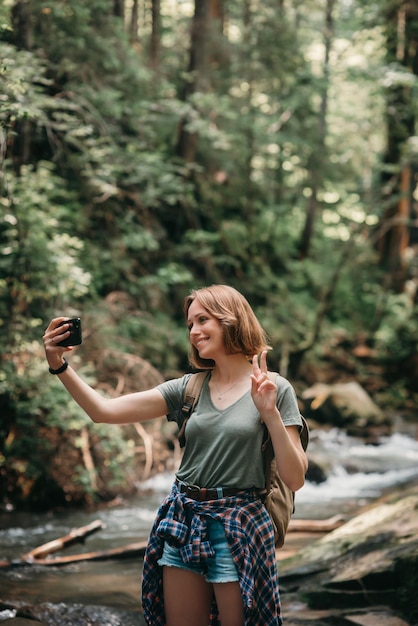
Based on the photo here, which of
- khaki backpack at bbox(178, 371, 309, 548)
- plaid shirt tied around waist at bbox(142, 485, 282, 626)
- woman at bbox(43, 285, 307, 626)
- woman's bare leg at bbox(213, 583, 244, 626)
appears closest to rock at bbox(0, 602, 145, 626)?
woman at bbox(43, 285, 307, 626)

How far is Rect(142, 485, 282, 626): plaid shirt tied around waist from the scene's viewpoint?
8.93ft

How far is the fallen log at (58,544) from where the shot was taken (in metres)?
5.97

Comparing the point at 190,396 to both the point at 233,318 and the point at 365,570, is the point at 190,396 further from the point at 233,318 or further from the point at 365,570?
the point at 365,570

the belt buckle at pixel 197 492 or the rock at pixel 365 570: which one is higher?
the belt buckle at pixel 197 492

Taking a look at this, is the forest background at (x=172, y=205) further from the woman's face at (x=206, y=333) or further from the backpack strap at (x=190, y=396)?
the backpack strap at (x=190, y=396)

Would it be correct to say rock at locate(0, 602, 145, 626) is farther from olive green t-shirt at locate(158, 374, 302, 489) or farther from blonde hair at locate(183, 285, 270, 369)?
blonde hair at locate(183, 285, 270, 369)

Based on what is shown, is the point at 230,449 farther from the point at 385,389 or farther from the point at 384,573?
the point at 385,389

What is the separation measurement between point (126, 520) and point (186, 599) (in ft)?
18.2

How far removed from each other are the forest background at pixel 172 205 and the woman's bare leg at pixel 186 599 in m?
3.34

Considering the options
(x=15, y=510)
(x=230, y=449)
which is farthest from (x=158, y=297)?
(x=230, y=449)

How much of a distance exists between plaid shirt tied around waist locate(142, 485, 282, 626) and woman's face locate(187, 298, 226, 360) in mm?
629

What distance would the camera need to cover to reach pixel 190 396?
3.05m

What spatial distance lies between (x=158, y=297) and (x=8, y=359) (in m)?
6.34

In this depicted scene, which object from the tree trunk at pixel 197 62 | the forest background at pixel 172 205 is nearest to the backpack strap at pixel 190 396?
the forest background at pixel 172 205
